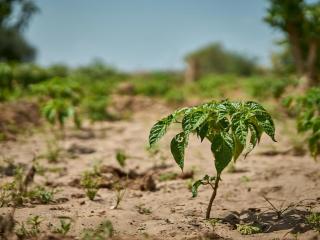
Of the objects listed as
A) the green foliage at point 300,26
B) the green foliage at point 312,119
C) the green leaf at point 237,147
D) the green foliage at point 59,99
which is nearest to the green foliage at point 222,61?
the green foliage at point 300,26

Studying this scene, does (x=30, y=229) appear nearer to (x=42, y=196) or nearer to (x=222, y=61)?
(x=42, y=196)

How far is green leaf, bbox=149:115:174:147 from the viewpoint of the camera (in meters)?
3.24

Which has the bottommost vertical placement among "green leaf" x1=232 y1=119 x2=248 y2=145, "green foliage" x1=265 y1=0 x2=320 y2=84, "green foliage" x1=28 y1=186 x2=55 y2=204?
"green foliage" x1=28 y1=186 x2=55 y2=204

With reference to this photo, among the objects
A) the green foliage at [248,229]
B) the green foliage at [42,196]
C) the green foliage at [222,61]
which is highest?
the green foliage at [222,61]

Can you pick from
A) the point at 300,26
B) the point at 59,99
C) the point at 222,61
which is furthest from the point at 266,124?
the point at 222,61

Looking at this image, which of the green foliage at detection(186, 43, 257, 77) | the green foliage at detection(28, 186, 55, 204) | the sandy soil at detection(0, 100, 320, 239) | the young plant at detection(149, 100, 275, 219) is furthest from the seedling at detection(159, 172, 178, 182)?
the green foliage at detection(186, 43, 257, 77)

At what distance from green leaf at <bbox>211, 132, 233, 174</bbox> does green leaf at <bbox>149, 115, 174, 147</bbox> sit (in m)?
0.34

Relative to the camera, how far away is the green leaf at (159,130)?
3242 millimetres

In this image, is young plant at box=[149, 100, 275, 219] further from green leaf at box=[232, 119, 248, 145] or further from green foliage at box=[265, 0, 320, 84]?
green foliage at box=[265, 0, 320, 84]

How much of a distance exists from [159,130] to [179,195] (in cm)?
121

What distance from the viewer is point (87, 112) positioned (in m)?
9.30

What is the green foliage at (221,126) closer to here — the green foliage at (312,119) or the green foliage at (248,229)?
the green foliage at (248,229)

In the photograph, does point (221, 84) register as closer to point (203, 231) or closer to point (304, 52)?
point (304, 52)

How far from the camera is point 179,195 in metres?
4.32
